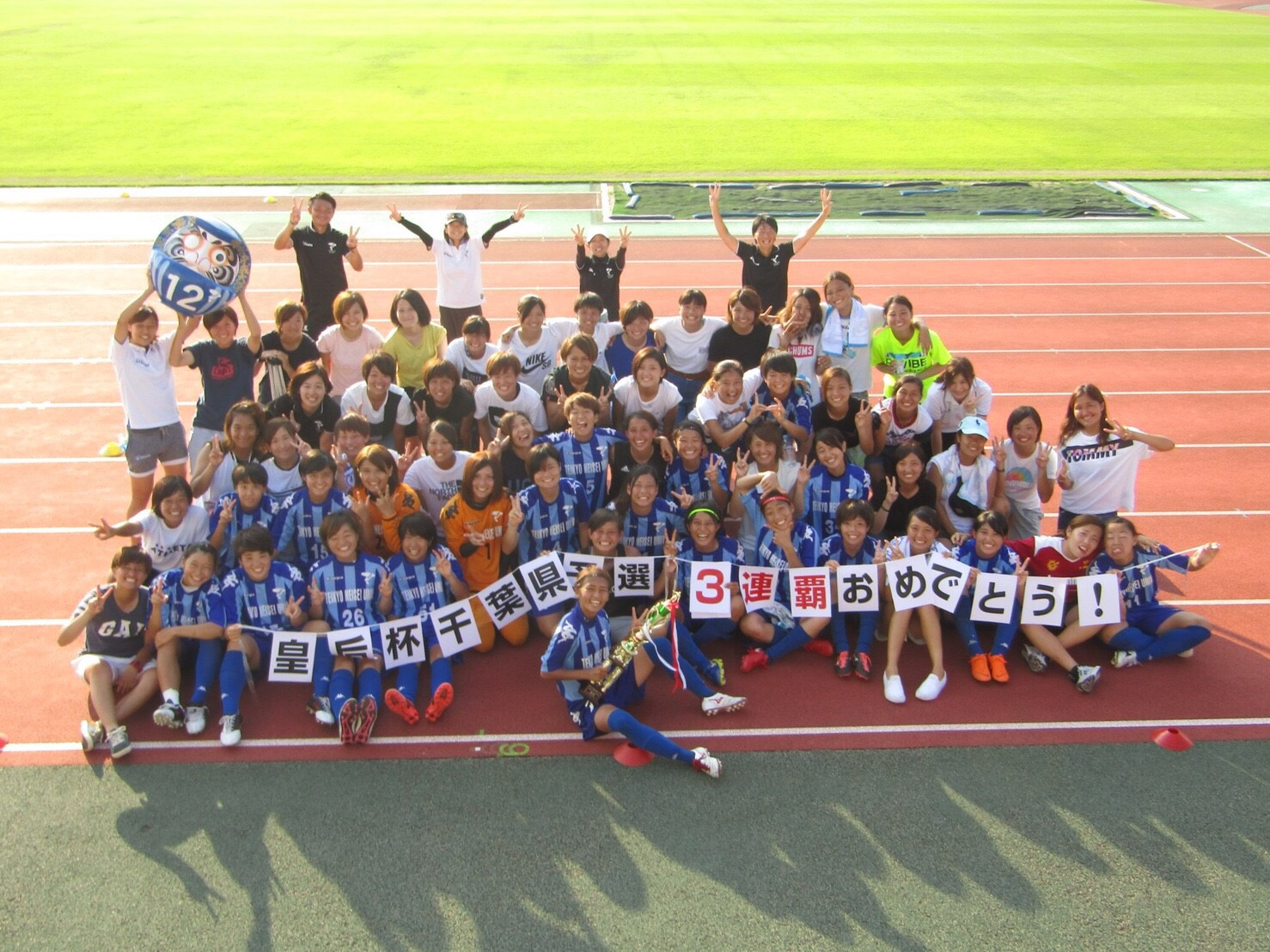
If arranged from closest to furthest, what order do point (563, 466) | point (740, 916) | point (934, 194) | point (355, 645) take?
1. point (740, 916)
2. point (355, 645)
3. point (563, 466)
4. point (934, 194)

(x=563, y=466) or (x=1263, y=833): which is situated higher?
(x=563, y=466)

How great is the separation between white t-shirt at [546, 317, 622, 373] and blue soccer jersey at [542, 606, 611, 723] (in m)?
2.65

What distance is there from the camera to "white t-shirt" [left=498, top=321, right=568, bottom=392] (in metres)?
8.16

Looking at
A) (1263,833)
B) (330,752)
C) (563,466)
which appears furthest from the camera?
(563,466)

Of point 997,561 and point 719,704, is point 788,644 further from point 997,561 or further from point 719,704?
point 997,561

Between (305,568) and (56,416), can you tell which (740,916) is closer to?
(305,568)

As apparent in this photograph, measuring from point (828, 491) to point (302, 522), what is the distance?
3.33m

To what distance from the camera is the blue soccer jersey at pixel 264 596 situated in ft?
20.2

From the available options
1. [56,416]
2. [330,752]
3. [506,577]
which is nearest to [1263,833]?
[506,577]

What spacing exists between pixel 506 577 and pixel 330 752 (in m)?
1.44

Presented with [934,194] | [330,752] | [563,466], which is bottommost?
[330,752]

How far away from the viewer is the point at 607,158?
21078mm

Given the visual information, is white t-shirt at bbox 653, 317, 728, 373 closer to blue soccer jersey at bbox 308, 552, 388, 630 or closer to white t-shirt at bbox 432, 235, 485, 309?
white t-shirt at bbox 432, 235, 485, 309

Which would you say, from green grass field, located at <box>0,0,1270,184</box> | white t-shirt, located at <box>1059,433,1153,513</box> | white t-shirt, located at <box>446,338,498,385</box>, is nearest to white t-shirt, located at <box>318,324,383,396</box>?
white t-shirt, located at <box>446,338,498,385</box>
